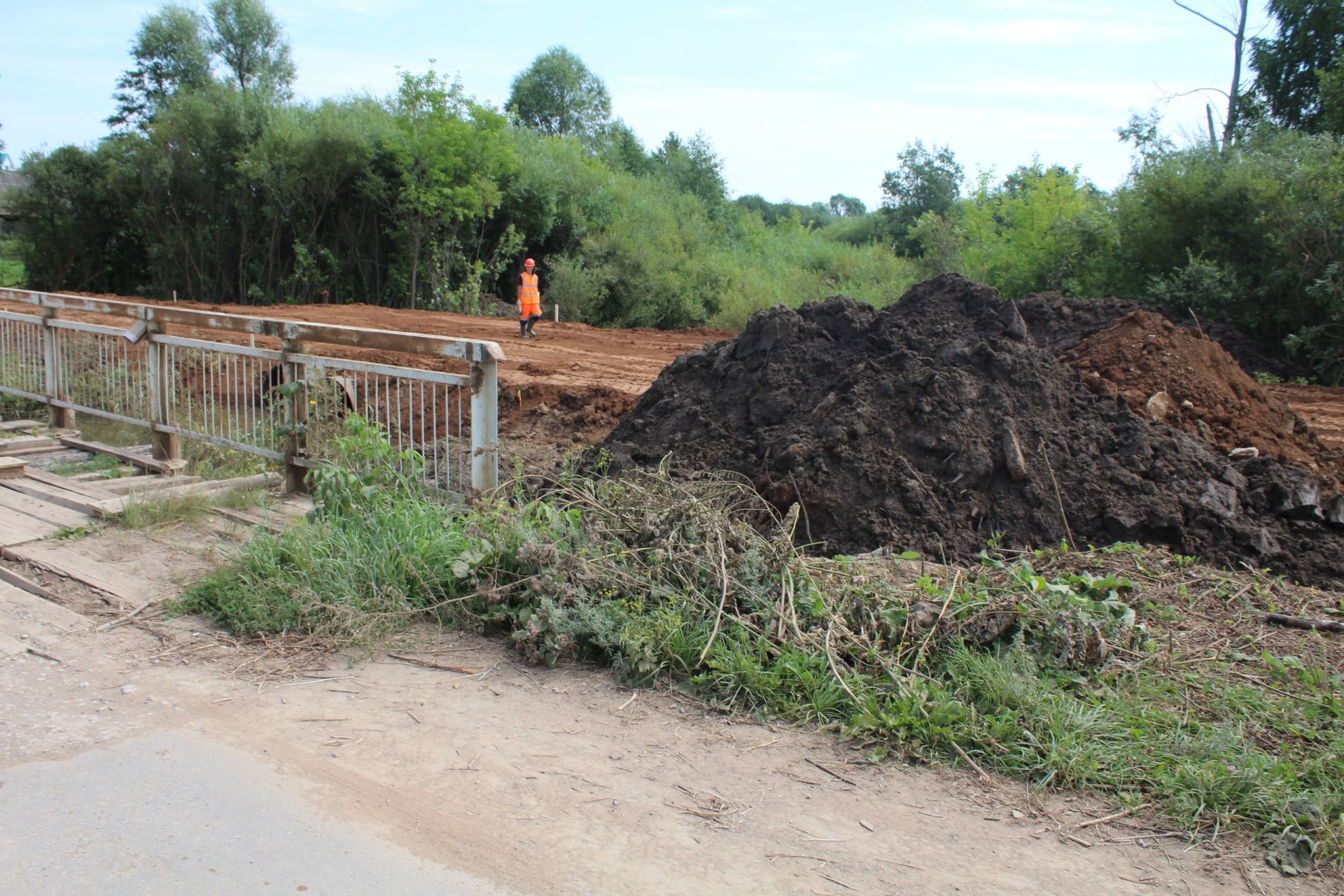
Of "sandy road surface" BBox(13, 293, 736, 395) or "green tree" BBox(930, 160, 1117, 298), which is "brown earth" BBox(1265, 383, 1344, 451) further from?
"sandy road surface" BBox(13, 293, 736, 395)

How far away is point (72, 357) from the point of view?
30.7 feet

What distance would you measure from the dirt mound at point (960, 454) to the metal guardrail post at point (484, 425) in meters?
1.10

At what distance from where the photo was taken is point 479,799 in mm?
3348

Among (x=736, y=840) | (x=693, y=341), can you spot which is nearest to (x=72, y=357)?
(x=736, y=840)

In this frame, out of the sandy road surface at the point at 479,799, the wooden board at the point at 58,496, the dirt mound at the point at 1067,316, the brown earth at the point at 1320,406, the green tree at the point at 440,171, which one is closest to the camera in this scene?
the sandy road surface at the point at 479,799

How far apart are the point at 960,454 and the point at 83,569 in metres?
5.44

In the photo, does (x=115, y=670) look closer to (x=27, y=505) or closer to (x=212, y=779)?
(x=212, y=779)

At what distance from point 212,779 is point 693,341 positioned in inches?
725

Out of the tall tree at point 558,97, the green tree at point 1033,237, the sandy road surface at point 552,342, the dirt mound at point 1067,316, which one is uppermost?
the tall tree at point 558,97

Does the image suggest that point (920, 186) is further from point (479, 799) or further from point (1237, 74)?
point (479, 799)

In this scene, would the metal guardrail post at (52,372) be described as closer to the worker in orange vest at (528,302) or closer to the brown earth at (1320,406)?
the worker in orange vest at (528,302)

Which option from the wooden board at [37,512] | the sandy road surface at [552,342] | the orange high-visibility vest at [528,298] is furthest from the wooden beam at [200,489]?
the orange high-visibility vest at [528,298]

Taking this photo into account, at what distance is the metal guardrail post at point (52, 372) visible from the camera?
30.8ft

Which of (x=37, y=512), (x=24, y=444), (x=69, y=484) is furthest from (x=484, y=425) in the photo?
(x=24, y=444)
